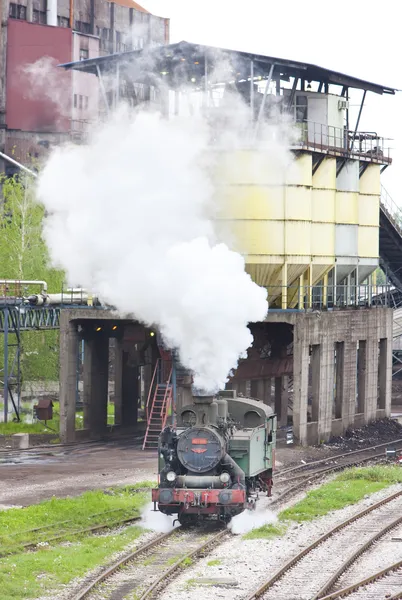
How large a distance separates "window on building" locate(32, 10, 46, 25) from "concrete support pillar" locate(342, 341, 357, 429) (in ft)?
160

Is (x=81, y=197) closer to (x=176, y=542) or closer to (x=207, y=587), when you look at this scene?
(x=176, y=542)

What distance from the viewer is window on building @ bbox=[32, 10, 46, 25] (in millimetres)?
89438

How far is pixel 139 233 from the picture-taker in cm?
3350

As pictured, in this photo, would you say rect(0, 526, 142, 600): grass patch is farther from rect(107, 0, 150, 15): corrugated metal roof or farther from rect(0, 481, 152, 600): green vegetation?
rect(107, 0, 150, 15): corrugated metal roof

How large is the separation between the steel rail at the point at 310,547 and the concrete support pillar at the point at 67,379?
17.7 meters

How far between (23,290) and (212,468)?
99.9ft

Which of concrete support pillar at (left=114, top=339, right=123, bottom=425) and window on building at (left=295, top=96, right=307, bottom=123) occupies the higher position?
window on building at (left=295, top=96, right=307, bottom=123)

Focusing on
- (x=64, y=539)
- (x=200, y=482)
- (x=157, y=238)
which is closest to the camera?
(x=64, y=539)

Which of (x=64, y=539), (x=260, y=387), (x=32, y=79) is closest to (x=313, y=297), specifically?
(x=260, y=387)

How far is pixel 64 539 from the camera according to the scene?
26.2 meters

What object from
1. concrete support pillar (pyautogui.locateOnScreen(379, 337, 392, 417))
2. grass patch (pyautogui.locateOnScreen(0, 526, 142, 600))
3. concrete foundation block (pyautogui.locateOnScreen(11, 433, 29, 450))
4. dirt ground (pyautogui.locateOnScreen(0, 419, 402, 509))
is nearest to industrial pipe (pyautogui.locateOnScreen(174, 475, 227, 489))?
grass patch (pyautogui.locateOnScreen(0, 526, 142, 600))

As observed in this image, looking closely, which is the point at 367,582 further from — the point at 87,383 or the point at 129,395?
the point at 129,395

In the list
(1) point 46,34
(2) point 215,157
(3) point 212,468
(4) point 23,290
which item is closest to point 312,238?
(2) point 215,157

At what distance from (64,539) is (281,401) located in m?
33.2
